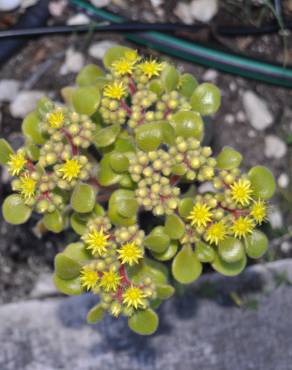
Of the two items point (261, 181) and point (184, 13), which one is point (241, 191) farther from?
point (184, 13)

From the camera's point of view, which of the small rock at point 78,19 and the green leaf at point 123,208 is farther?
the small rock at point 78,19

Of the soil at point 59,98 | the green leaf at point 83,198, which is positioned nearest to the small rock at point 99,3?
the soil at point 59,98

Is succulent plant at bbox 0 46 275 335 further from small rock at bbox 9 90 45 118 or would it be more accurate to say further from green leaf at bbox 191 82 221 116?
small rock at bbox 9 90 45 118

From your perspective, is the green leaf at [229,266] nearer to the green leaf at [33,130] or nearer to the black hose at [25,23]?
the green leaf at [33,130]

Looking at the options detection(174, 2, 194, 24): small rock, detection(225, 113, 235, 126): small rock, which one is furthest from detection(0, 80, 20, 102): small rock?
detection(225, 113, 235, 126): small rock

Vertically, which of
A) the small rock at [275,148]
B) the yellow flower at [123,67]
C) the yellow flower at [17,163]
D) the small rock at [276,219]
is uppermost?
the yellow flower at [123,67]

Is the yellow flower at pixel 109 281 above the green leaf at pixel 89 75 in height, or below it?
below

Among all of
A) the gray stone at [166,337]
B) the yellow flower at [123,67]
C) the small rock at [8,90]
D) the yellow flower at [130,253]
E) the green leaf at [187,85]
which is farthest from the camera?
the small rock at [8,90]
